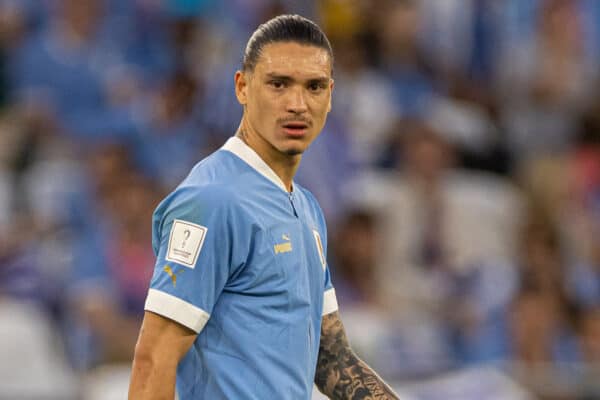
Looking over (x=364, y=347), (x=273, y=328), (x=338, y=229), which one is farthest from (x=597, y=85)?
(x=273, y=328)

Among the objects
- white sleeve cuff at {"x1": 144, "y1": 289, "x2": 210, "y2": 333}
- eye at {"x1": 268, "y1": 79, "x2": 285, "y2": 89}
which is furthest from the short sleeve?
eye at {"x1": 268, "y1": 79, "x2": 285, "y2": 89}

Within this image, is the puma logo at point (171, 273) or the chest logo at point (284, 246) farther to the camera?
the chest logo at point (284, 246)

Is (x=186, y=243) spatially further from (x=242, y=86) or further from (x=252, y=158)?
(x=242, y=86)

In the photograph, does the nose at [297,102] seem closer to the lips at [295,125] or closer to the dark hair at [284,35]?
the lips at [295,125]

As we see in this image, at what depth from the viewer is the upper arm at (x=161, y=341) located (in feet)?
11.4

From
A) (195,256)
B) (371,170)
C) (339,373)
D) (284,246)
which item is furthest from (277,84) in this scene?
(371,170)

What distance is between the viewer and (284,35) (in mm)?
3738

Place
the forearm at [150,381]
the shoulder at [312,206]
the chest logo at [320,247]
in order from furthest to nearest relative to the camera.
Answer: the shoulder at [312,206]
the chest logo at [320,247]
the forearm at [150,381]

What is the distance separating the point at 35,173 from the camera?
8547 mm

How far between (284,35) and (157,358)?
Result: 0.99 m

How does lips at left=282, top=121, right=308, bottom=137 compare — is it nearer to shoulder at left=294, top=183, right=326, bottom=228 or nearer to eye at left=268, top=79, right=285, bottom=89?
eye at left=268, top=79, right=285, bottom=89

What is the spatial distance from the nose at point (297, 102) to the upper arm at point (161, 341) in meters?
0.69

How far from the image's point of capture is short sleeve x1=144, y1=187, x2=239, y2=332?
11.4 feet

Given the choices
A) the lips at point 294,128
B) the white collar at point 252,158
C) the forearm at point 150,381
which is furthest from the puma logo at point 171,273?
the lips at point 294,128
